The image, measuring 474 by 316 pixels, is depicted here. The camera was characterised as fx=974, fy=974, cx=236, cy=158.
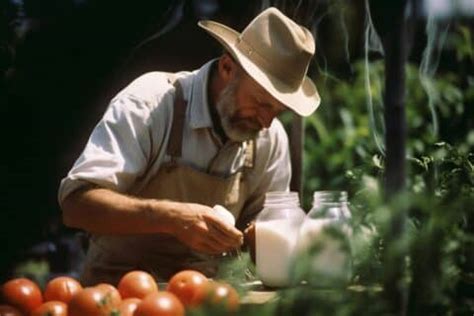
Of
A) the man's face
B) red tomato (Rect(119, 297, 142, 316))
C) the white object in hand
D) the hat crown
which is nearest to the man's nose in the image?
the man's face

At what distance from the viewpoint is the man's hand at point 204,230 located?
2436 mm

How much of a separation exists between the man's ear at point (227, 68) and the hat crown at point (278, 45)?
3.2 inches

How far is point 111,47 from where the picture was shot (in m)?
3.83

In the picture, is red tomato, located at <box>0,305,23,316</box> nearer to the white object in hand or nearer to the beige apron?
the white object in hand

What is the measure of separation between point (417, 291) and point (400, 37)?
33cm

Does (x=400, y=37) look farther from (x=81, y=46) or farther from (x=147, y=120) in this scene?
(x=81, y=46)

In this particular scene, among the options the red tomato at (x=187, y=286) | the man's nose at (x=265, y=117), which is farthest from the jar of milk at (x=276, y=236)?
the man's nose at (x=265, y=117)

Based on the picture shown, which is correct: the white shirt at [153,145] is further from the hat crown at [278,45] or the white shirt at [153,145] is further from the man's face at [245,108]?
the hat crown at [278,45]

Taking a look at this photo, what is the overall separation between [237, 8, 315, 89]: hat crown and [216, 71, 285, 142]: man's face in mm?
74

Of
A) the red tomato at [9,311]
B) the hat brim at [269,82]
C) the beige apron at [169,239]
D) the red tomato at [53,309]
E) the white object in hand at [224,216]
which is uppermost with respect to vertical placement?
the hat brim at [269,82]

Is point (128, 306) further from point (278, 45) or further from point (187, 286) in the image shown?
point (278, 45)

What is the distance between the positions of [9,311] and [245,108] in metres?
1.18

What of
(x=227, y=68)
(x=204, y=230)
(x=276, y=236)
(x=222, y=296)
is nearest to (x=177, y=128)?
(x=227, y=68)

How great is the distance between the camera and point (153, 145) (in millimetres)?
2975
